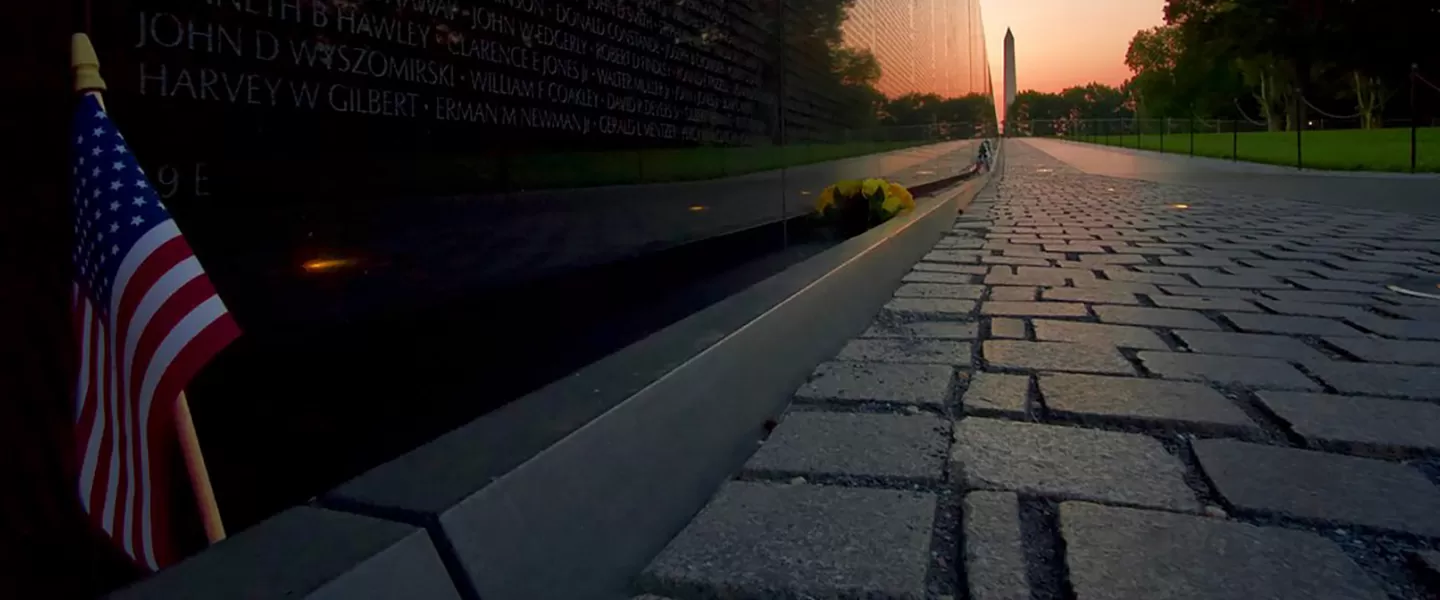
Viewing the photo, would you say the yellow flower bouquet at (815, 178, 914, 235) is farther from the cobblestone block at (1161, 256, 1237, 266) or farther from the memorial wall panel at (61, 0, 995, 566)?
the memorial wall panel at (61, 0, 995, 566)

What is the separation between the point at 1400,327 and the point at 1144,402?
5.27 feet

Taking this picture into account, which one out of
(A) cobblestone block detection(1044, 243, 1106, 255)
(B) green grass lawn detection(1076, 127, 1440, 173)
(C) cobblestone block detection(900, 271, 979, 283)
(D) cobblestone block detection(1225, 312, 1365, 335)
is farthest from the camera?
(B) green grass lawn detection(1076, 127, 1440, 173)

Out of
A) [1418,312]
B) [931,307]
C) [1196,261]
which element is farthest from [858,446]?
[1196,261]

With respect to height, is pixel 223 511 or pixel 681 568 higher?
pixel 223 511

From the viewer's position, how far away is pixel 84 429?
104 centimetres

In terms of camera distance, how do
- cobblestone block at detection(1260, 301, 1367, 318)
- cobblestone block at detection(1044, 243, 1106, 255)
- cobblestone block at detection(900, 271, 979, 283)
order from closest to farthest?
1. cobblestone block at detection(1260, 301, 1367, 318)
2. cobblestone block at detection(900, 271, 979, 283)
3. cobblestone block at detection(1044, 243, 1106, 255)

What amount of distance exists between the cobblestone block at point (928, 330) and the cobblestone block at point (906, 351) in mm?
77

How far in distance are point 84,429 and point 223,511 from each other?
0.27 m

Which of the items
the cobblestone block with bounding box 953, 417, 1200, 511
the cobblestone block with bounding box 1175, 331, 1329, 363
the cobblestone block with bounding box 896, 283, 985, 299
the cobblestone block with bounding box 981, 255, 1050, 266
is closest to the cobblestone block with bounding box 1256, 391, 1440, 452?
the cobblestone block with bounding box 953, 417, 1200, 511

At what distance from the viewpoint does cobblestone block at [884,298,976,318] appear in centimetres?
360

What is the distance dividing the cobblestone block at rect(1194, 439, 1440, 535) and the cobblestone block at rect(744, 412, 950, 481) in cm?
55

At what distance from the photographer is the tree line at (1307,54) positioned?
14281 mm

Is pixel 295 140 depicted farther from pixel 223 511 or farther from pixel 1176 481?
pixel 1176 481

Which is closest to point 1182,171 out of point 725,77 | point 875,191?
point 875,191
